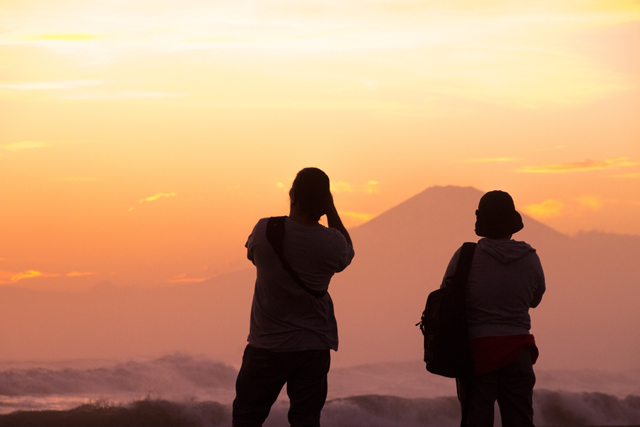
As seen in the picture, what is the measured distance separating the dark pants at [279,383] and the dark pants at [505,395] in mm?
974

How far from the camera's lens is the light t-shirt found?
142 inches

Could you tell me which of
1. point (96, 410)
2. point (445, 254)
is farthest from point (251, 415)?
point (445, 254)

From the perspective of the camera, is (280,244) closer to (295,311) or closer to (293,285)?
(293,285)

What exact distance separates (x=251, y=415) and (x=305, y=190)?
4.27 ft

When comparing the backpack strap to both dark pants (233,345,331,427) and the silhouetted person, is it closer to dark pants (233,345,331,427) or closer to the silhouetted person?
the silhouetted person

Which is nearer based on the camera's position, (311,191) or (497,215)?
(311,191)

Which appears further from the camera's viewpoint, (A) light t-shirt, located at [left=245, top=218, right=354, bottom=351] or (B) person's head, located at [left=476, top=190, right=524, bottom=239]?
(B) person's head, located at [left=476, top=190, right=524, bottom=239]

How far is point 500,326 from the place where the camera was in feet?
13.0

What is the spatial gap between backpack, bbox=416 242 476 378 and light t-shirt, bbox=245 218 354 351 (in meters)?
0.73

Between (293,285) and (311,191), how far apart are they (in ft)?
1.73

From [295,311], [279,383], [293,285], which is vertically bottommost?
[279,383]

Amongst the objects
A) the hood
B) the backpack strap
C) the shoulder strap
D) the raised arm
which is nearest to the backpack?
the shoulder strap

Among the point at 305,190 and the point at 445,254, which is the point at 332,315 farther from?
the point at 445,254

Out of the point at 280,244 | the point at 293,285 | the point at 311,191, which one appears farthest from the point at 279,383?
the point at 311,191
